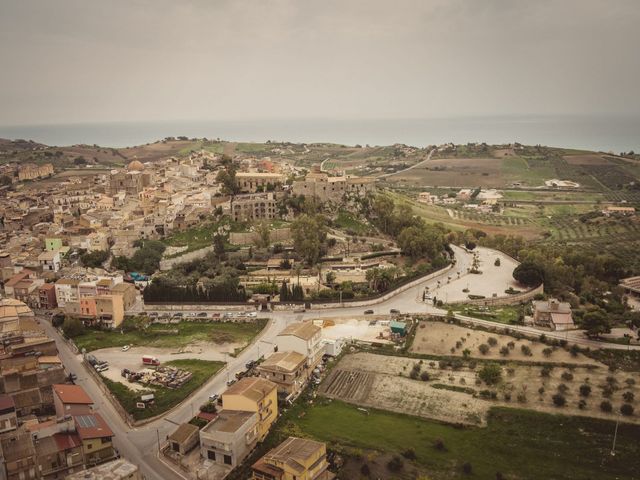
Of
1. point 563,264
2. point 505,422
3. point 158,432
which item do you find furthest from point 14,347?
point 563,264

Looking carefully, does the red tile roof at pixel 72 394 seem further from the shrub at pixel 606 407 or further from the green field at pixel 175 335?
the shrub at pixel 606 407

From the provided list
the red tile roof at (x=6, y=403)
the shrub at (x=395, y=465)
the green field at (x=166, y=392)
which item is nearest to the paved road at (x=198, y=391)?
the green field at (x=166, y=392)

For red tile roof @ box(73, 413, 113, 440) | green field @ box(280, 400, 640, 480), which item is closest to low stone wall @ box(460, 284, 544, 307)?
green field @ box(280, 400, 640, 480)

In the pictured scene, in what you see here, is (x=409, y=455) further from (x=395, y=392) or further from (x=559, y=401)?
(x=559, y=401)

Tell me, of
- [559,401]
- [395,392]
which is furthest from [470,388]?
[559,401]

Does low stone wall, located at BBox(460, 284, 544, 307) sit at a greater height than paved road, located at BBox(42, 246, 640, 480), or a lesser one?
greater

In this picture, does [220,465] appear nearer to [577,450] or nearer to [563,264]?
[577,450]

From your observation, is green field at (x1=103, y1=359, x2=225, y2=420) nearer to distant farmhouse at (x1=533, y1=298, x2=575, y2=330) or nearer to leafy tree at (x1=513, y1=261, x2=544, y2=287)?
distant farmhouse at (x1=533, y1=298, x2=575, y2=330)
